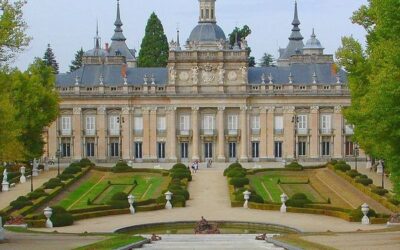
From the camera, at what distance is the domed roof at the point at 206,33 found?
3588 inches

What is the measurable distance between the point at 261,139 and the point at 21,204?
1639 inches

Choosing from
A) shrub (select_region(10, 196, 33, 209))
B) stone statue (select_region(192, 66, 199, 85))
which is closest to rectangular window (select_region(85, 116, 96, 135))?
stone statue (select_region(192, 66, 199, 85))

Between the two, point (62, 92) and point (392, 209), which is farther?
point (62, 92)

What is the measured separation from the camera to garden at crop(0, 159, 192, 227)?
48.2 metres

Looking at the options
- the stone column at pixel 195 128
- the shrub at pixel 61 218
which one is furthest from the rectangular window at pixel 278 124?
the shrub at pixel 61 218

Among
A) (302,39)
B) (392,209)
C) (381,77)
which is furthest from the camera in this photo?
(302,39)

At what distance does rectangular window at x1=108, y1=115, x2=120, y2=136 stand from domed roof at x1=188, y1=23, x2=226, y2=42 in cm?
1150

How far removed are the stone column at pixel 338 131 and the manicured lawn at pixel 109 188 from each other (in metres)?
24.0

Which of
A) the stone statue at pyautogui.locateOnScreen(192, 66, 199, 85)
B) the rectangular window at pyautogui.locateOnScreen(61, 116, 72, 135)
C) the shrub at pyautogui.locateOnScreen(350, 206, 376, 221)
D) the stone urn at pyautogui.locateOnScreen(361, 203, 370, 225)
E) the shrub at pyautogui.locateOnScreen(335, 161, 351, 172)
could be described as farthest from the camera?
the rectangular window at pyautogui.locateOnScreen(61, 116, 72, 135)

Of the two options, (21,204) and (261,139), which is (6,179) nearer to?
(21,204)

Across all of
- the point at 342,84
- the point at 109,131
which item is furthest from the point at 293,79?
the point at 109,131

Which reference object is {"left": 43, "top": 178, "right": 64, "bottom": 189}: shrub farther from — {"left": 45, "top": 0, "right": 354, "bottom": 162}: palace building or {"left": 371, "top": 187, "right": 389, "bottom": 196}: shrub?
{"left": 45, "top": 0, "right": 354, "bottom": 162}: palace building

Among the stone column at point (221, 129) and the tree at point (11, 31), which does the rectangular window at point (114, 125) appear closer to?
the stone column at point (221, 129)

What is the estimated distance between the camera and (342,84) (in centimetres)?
8906
